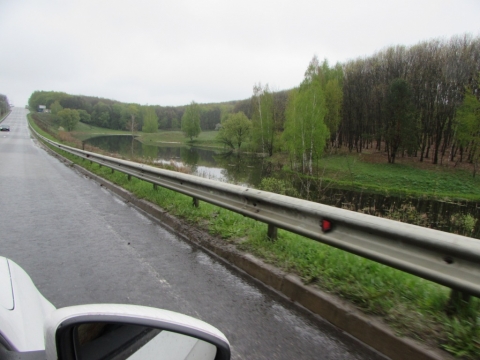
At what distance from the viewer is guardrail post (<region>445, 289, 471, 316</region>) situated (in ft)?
7.98

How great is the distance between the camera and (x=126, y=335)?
1037 mm

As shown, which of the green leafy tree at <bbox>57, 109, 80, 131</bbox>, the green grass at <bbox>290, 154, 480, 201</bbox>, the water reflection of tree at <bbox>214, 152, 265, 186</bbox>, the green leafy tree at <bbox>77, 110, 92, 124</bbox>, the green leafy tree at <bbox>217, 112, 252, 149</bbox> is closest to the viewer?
the water reflection of tree at <bbox>214, 152, 265, 186</bbox>

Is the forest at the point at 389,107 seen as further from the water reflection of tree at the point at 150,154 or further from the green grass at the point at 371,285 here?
the green grass at the point at 371,285

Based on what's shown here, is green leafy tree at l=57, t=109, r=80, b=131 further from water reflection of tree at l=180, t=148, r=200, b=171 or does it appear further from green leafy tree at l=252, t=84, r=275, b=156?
green leafy tree at l=252, t=84, r=275, b=156

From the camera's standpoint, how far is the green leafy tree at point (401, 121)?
128ft

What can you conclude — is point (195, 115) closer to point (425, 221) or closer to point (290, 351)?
point (425, 221)

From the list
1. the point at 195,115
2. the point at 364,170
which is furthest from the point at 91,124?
the point at 364,170

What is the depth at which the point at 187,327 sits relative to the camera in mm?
1104

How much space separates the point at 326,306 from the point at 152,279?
1.87m

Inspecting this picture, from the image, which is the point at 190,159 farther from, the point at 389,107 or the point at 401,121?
the point at 401,121

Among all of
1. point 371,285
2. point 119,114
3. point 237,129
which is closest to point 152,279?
point 371,285

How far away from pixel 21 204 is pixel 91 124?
158891mm

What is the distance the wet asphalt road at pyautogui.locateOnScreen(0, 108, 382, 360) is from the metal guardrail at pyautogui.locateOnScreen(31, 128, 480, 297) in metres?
0.73

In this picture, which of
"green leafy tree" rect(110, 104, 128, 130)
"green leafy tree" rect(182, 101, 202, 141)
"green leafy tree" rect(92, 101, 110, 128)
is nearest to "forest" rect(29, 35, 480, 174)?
"green leafy tree" rect(182, 101, 202, 141)
